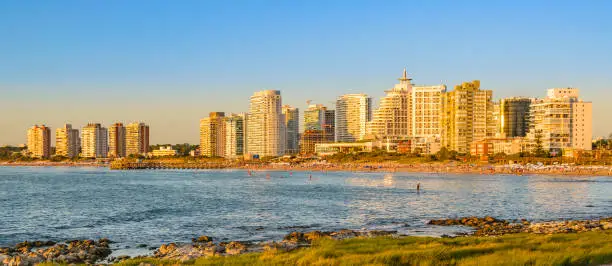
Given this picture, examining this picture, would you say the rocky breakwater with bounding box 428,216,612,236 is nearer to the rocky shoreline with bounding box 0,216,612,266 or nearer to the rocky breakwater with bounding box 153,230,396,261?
the rocky shoreline with bounding box 0,216,612,266

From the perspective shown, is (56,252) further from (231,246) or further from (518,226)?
(518,226)

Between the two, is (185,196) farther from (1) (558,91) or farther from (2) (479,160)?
(1) (558,91)

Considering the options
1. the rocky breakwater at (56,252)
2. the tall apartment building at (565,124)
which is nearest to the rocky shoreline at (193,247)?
the rocky breakwater at (56,252)

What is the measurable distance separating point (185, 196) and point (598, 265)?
196ft

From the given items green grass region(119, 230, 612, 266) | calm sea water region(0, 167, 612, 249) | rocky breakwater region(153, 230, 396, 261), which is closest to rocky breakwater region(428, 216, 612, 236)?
calm sea water region(0, 167, 612, 249)

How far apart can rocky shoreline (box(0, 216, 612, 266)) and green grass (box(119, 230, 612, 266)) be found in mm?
3968

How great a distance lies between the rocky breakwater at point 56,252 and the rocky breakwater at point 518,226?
69.0ft

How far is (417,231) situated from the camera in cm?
4069

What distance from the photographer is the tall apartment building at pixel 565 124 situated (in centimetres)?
18525

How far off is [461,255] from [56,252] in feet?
64.0

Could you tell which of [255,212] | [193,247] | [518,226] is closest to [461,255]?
[193,247]

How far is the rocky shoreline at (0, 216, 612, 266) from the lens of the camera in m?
29.4

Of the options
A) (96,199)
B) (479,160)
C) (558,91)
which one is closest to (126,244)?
(96,199)

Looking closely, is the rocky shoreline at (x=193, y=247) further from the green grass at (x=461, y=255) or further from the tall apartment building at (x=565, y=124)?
the tall apartment building at (x=565, y=124)
